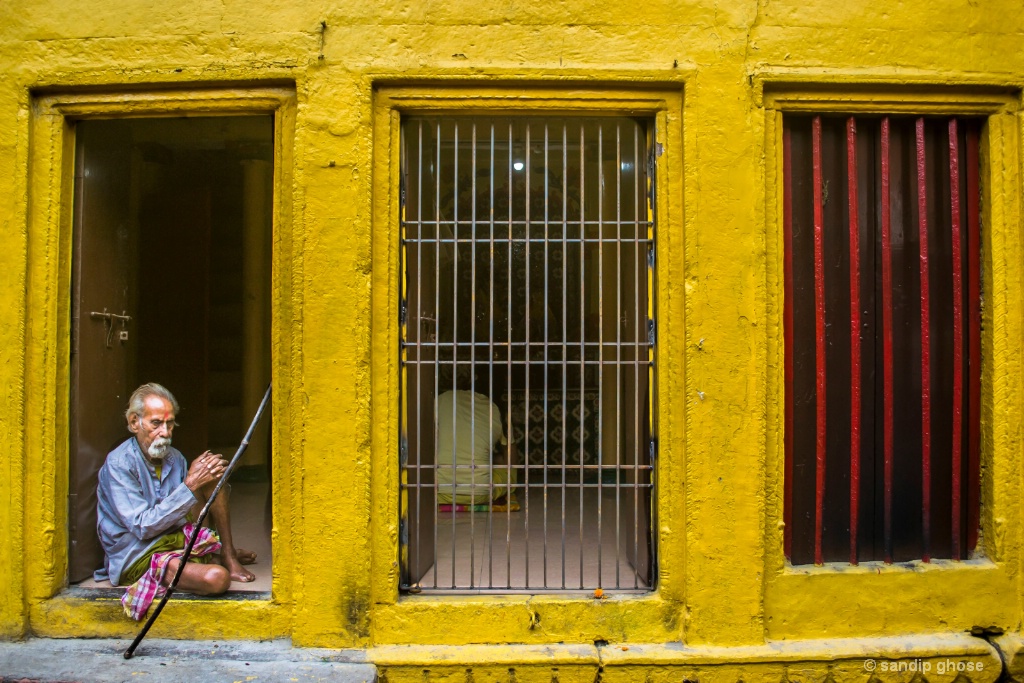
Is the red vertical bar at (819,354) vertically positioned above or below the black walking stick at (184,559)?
above

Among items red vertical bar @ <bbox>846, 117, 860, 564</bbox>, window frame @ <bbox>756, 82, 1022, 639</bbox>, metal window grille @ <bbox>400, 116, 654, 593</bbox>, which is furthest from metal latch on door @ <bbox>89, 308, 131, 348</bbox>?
red vertical bar @ <bbox>846, 117, 860, 564</bbox>

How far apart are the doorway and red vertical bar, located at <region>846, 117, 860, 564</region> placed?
10.4 feet

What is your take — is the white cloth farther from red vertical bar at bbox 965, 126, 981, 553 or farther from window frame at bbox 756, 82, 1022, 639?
red vertical bar at bbox 965, 126, 981, 553

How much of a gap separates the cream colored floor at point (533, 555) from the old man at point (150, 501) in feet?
3.76

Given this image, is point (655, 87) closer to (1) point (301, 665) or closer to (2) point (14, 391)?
(1) point (301, 665)

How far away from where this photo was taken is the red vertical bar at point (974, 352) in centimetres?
371

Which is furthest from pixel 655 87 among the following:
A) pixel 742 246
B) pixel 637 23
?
pixel 742 246

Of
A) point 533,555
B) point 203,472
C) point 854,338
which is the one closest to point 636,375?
point 854,338

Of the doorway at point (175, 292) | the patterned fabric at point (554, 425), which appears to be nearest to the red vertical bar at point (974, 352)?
the patterned fabric at point (554, 425)

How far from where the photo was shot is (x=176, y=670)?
3.31 meters

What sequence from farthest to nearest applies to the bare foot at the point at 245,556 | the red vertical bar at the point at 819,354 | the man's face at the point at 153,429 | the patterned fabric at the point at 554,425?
the patterned fabric at the point at 554,425 → the bare foot at the point at 245,556 → the man's face at the point at 153,429 → the red vertical bar at the point at 819,354

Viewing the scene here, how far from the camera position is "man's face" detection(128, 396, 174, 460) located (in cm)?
375

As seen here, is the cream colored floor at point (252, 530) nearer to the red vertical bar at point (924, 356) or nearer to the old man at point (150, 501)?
the old man at point (150, 501)

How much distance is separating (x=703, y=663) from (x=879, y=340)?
6.13 ft
